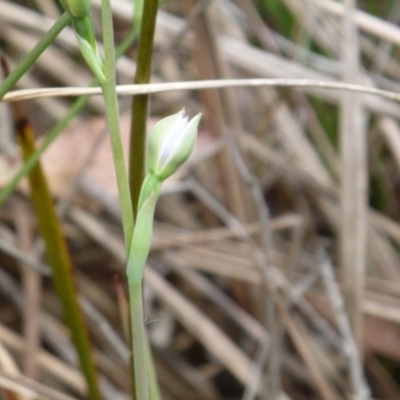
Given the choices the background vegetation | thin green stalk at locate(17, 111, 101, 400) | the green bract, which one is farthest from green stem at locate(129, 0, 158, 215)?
the background vegetation

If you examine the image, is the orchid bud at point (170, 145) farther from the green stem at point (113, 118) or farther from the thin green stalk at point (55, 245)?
the thin green stalk at point (55, 245)

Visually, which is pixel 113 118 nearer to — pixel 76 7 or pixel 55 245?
pixel 76 7

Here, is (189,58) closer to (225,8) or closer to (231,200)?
(225,8)

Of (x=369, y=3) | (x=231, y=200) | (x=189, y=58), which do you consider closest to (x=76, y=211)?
(x=231, y=200)

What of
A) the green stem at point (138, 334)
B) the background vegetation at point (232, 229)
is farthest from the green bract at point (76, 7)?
the background vegetation at point (232, 229)

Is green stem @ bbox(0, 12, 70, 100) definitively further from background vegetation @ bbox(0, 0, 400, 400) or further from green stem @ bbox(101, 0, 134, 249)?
background vegetation @ bbox(0, 0, 400, 400)

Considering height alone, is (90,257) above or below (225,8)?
below
